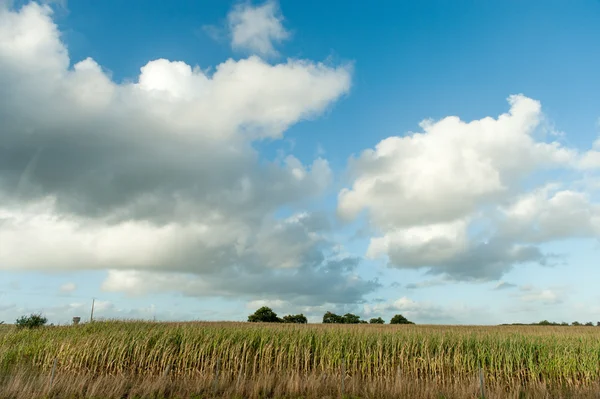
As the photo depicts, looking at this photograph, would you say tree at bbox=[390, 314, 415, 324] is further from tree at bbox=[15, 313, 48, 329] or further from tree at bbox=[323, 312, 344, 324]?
tree at bbox=[15, 313, 48, 329]

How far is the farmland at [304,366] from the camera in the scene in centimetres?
1855

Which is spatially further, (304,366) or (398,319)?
(398,319)

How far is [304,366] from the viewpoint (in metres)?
21.4

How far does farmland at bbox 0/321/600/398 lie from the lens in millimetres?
18547

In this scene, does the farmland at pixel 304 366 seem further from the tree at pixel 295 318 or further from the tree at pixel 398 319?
the tree at pixel 398 319

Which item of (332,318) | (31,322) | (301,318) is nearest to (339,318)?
(332,318)

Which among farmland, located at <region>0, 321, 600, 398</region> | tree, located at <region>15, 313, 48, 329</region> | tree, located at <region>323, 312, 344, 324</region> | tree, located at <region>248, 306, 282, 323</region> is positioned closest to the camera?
farmland, located at <region>0, 321, 600, 398</region>

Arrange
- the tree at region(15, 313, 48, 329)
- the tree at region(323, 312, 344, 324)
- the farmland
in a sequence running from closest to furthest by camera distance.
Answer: the farmland
the tree at region(15, 313, 48, 329)
the tree at region(323, 312, 344, 324)

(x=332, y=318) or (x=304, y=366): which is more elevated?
(x=304, y=366)

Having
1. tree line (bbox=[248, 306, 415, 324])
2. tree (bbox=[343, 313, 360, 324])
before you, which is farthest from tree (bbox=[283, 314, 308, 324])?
tree (bbox=[343, 313, 360, 324])

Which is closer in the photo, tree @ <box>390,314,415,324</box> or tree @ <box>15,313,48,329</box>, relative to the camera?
tree @ <box>15,313,48,329</box>

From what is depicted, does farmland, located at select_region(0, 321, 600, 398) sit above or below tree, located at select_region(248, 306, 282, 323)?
above

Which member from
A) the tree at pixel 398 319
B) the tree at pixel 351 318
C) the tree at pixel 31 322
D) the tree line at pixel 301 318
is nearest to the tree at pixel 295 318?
the tree line at pixel 301 318

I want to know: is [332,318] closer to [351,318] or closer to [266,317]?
[351,318]
